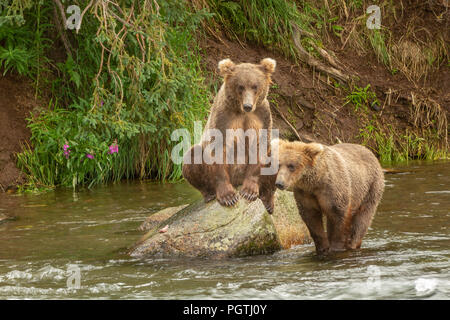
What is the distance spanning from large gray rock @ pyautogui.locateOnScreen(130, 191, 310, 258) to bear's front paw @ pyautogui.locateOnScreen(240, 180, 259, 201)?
2.2 inches

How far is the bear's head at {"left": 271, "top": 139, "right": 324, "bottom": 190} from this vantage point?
511 centimetres

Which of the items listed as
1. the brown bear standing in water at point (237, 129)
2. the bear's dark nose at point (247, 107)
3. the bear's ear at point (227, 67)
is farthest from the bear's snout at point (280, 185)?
the bear's ear at point (227, 67)

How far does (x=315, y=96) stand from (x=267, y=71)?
698 centimetres

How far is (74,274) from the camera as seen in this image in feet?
16.6

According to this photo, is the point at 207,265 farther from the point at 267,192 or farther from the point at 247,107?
the point at 247,107

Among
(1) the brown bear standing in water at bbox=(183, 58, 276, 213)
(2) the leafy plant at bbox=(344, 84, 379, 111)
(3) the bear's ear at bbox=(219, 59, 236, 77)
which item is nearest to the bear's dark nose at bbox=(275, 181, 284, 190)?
(1) the brown bear standing in water at bbox=(183, 58, 276, 213)

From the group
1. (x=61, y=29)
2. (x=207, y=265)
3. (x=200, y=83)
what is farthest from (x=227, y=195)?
(x=61, y=29)

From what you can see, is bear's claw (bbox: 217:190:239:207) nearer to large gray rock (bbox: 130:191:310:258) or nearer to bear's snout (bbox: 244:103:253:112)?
large gray rock (bbox: 130:191:310:258)

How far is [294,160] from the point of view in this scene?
5.20 m

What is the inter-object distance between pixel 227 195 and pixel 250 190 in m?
0.18
